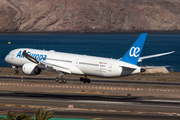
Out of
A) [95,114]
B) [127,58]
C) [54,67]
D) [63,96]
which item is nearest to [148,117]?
[95,114]

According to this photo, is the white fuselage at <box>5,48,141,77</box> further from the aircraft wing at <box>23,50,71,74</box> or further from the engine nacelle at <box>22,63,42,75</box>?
the engine nacelle at <box>22,63,42,75</box>

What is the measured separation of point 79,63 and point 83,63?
31.0 inches

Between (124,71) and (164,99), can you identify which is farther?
(124,71)

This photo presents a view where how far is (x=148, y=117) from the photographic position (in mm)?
32188

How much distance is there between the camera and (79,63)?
56281mm

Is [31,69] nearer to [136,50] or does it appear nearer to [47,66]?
[47,66]

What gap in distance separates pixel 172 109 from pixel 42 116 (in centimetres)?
2045

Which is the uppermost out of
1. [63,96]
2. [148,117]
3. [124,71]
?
[124,71]

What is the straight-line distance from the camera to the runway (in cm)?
3331

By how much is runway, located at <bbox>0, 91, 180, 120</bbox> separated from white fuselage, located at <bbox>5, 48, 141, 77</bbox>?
252 inches

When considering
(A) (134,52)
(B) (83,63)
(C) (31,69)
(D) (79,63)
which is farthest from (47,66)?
(A) (134,52)

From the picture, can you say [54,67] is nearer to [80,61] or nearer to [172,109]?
[80,61]

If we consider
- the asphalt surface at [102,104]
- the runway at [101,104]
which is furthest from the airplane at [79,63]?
the runway at [101,104]

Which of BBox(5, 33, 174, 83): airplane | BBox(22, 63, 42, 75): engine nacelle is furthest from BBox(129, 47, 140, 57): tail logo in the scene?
BBox(22, 63, 42, 75): engine nacelle
